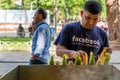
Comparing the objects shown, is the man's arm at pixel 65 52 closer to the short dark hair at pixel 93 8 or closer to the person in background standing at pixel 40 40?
the short dark hair at pixel 93 8

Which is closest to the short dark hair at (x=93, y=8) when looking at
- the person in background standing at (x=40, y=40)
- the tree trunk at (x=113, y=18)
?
the person in background standing at (x=40, y=40)

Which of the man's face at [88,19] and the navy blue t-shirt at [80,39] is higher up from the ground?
the man's face at [88,19]

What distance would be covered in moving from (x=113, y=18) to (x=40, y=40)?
12.2 meters

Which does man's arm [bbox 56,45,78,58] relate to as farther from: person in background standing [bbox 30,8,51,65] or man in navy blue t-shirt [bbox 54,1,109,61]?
person in background standing [bbox 30,8,51,65]

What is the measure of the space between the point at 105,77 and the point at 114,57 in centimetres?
1230

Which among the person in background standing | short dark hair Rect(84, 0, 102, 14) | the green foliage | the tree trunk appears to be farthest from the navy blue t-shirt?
the green foliage

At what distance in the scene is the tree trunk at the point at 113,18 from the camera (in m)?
16.7

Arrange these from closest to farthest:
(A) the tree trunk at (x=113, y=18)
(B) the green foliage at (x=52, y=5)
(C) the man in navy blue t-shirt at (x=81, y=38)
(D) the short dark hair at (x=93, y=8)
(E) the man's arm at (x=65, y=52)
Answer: (E) the man's arm at (x=65, y=52), (D) the short dark hair at (x=93, y=8), (C) the man in navy blue t-shirt at (x=81, y=38), (A) the tree trunk at (x=113, y=18), (B) the green foliage at (x=52, y=5)

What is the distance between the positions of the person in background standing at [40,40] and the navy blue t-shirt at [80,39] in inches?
64.6

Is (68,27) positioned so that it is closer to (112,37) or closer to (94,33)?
(94,33)

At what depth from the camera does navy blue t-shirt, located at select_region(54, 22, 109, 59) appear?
356cm

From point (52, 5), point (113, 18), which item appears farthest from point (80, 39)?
point (52, 5)

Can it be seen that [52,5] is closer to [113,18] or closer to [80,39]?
[113,18]

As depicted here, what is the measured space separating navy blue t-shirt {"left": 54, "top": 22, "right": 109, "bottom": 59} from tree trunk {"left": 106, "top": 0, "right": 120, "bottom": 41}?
13007 mm
